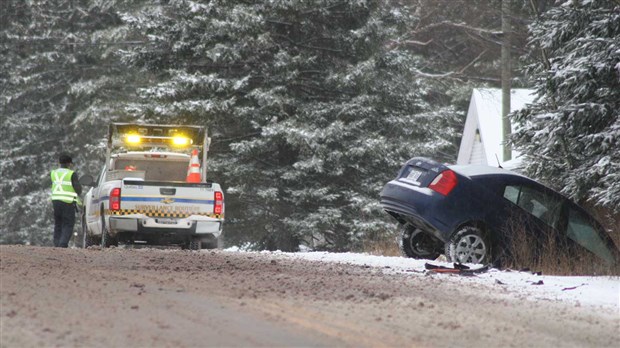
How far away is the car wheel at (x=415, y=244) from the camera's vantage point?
16.9m

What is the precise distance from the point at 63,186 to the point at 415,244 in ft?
23.5

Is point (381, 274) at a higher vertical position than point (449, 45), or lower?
lower

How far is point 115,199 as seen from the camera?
736 inches

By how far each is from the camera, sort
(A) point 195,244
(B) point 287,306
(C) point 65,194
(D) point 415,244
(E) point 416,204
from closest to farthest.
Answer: (B) point 287,306 → (E) point 416,204 → (D) point 415,244 → (A) point 195,244 → (C) point 65,194

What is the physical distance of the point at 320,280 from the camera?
12.1m

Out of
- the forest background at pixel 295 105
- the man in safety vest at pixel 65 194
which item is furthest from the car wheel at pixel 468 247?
the forest background at pixel 295 105

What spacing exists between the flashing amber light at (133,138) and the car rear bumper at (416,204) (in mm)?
7016

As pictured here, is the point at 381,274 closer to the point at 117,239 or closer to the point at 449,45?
the point at 117,239

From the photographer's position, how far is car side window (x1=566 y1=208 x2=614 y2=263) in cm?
1560

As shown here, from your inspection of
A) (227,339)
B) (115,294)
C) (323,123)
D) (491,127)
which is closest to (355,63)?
(323,123)

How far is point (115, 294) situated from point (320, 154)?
19057mm

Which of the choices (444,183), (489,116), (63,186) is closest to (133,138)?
(63,186)

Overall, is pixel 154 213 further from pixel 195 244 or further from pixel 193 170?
pixel 193 170

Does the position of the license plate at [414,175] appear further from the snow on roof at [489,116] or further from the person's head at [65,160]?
the snow on roof at [489,116]
